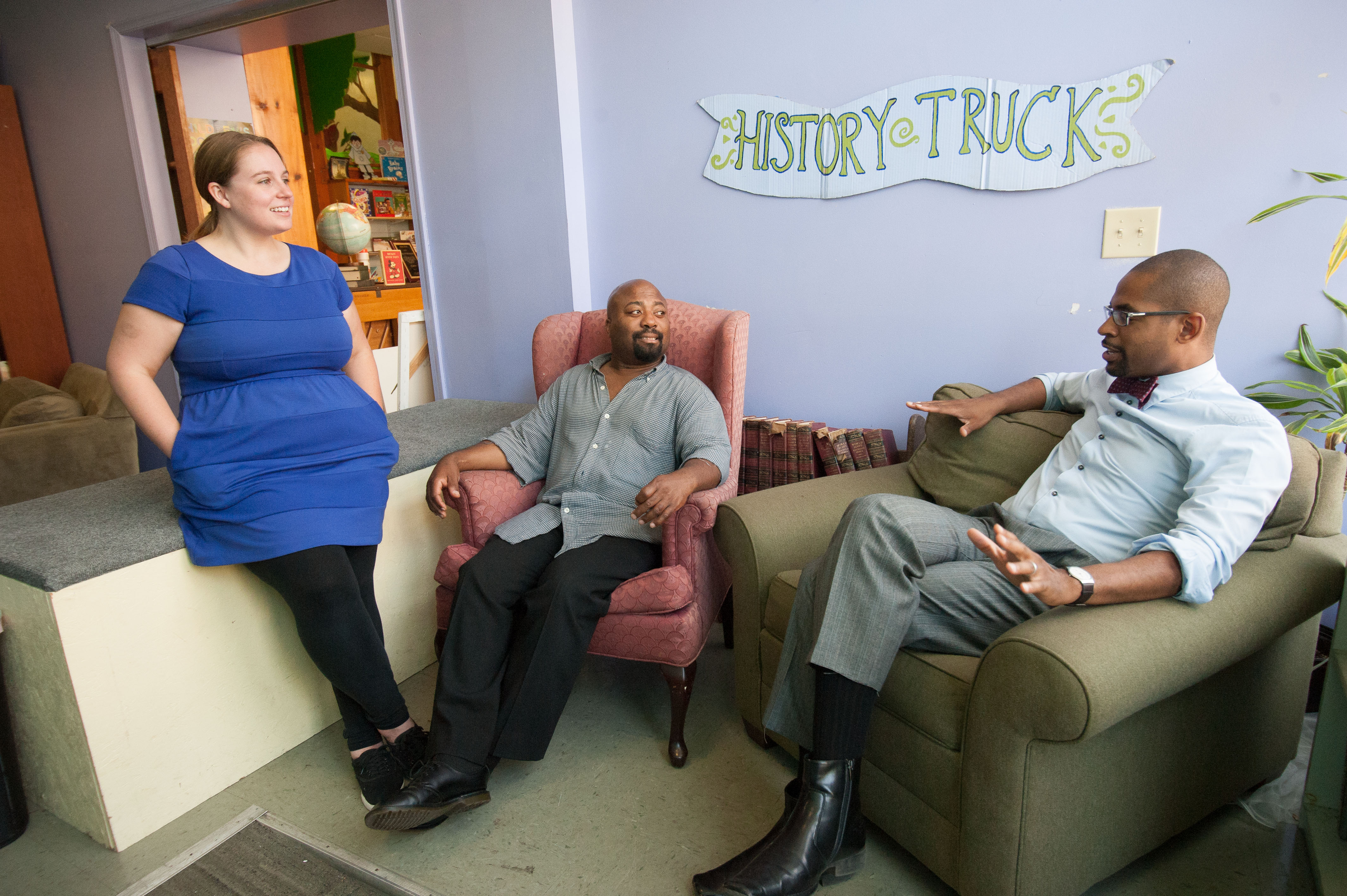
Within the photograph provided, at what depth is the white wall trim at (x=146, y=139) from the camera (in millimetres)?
3551

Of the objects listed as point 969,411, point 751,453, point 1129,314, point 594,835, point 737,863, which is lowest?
point 594,835

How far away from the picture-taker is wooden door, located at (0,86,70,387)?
393 cm

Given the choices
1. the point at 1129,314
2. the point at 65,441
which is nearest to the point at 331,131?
the point at 65,441

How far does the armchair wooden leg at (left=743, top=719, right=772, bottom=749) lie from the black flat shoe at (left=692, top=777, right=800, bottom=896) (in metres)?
0.44

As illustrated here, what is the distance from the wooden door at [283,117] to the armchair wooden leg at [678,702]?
3343 mm

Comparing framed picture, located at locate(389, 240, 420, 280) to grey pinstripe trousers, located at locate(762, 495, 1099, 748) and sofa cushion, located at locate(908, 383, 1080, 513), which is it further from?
grey pinstripe trousers, located at locate(762, 495, 1099, 748)

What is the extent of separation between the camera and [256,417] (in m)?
1.69

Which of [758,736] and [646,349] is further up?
[646,349]

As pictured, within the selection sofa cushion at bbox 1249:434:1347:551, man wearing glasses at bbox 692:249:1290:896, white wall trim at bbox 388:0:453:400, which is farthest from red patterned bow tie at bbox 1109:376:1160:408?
white wall trim at bbox 388:0:453:400

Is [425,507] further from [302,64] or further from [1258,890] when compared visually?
[302,64]

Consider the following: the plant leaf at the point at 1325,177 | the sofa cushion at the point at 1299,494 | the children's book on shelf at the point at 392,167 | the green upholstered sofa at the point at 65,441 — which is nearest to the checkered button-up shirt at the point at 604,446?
the sofa cushion at the point at 1299,494

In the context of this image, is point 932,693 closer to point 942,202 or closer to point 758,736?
point 758,736

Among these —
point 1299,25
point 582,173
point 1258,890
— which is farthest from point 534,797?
point 1299,25

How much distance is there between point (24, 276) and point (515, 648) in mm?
3948
